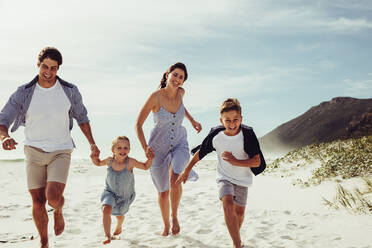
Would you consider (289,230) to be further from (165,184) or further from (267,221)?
(165,184)

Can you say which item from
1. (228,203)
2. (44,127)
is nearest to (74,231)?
(44,127)

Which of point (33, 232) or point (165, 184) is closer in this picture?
point (165, 184)

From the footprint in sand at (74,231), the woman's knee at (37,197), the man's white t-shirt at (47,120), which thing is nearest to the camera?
the man's white t-shirt at (47,120)

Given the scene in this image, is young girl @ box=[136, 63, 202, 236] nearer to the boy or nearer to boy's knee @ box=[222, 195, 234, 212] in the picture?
the boy

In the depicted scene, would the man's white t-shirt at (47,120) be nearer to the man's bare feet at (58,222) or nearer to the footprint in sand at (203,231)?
the man's bare feet at (58,222)

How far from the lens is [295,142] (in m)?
24.0

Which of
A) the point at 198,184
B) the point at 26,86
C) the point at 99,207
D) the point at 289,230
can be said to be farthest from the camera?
the point at 198,184

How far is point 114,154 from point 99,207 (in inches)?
155

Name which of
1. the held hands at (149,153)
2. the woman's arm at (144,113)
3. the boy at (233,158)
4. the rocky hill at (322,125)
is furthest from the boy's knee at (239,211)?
the rocky hill at (322,125)

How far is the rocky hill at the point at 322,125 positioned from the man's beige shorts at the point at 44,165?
19.3m

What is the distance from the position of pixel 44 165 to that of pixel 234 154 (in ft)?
8.07

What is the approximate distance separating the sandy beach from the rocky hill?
13242 millimetres

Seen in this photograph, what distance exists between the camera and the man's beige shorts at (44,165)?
15.5 feet

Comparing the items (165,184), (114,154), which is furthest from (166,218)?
(114,154)
